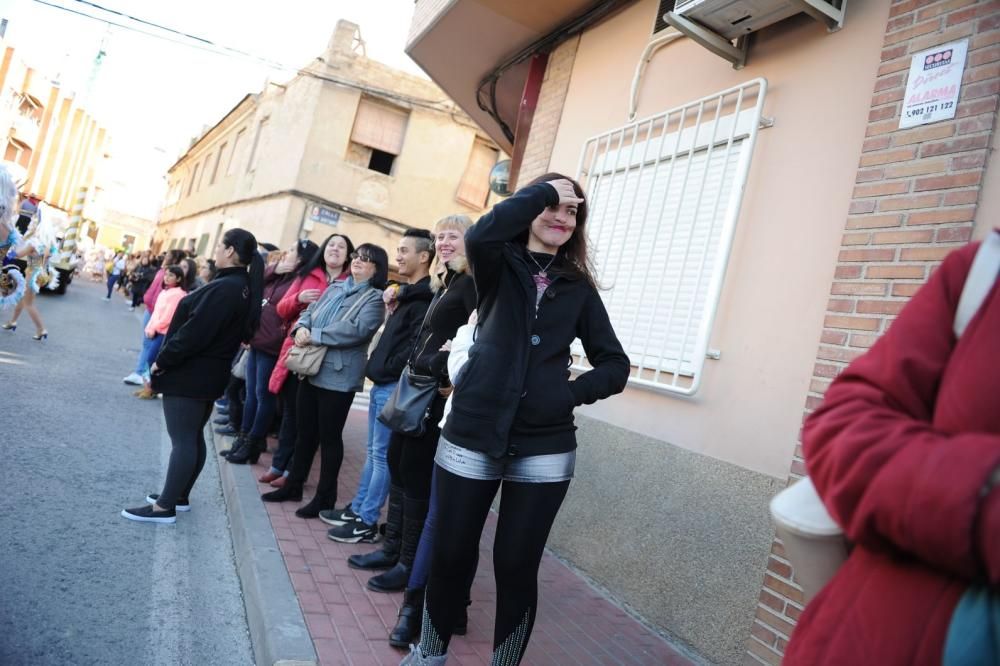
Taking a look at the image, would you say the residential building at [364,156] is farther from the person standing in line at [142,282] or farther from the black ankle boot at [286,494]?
the black ankle boot at [286,494]

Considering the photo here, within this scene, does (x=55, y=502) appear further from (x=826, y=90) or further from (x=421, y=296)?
(x=826, y=90)

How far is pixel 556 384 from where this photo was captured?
2551 millimetres

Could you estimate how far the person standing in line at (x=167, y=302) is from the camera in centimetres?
789

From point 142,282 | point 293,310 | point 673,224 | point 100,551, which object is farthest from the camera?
point 142,282

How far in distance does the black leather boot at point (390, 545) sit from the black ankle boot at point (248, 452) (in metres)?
2.23

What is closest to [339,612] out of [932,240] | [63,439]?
[932,240]

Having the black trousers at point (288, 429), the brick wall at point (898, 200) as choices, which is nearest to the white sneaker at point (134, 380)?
the black trousers at point (288, 429)

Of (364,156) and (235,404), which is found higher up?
(364,156)

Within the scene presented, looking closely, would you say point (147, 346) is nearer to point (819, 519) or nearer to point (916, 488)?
point (819, 519)

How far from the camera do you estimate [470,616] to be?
373 cm

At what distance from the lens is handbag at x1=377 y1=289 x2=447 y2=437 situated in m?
3.53

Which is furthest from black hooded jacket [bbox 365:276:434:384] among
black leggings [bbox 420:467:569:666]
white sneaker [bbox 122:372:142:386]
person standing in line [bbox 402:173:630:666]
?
white sneaker [bbox 122:372:142:386]

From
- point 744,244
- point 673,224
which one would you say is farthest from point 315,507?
point 744,244

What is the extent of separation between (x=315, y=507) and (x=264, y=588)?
134 cm
